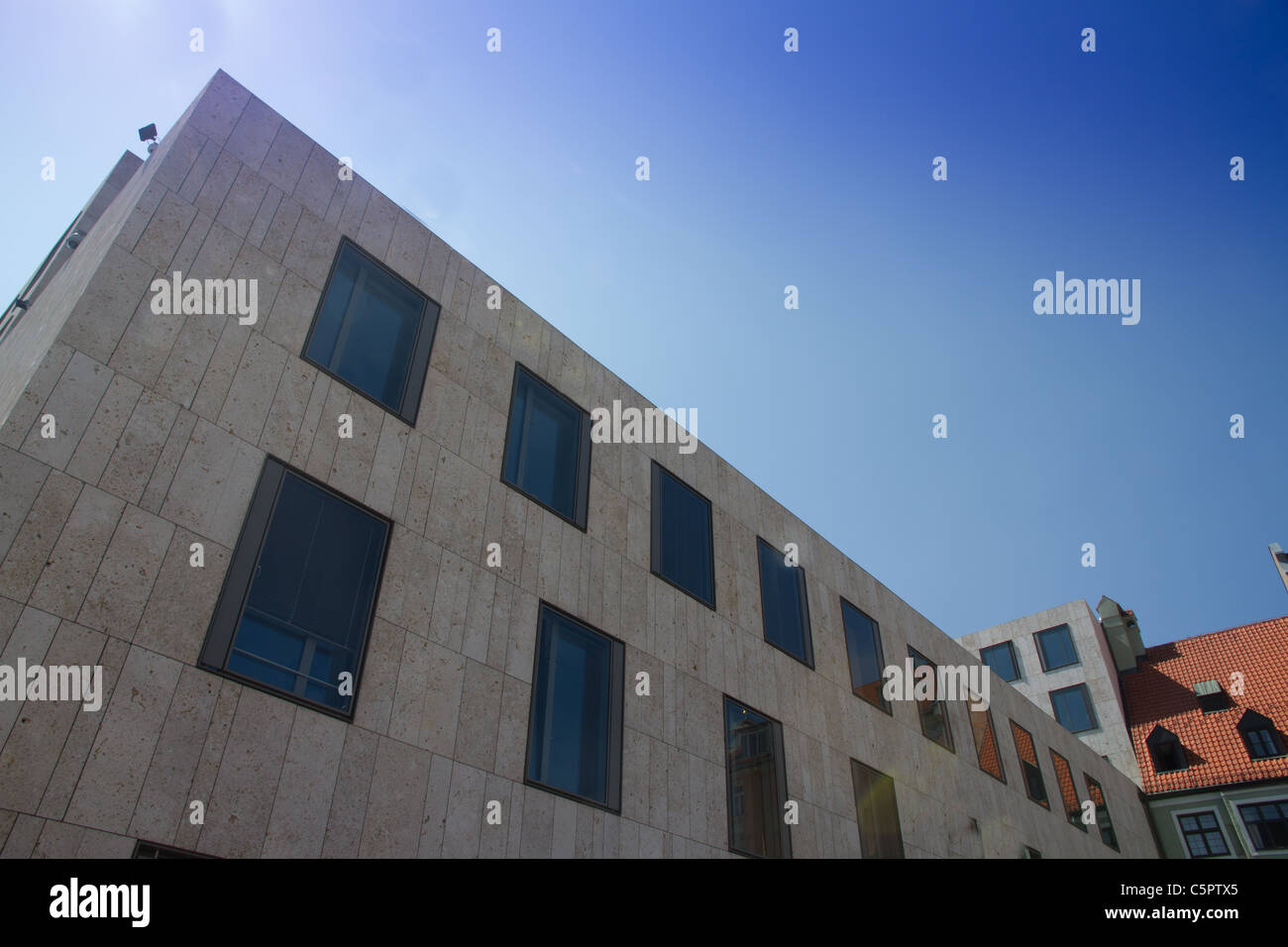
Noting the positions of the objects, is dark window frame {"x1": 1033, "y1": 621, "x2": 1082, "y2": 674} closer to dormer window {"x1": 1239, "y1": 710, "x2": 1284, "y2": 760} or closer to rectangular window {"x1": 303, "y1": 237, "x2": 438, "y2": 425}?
dormer window {"x1": 1239, "y1": 710, "x2": 1284, "y2": 760}

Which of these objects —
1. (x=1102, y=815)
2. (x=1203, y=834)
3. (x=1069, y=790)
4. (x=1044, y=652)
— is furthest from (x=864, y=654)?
(x=1044, y=652)

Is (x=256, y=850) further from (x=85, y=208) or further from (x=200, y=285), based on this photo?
(x=85, y=208)

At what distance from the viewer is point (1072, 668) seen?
136ft

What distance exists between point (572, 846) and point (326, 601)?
4468 millimetres

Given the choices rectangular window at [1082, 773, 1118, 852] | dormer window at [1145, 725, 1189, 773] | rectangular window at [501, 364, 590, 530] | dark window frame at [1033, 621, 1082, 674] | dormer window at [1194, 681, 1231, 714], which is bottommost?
rectangular window at [1082, 773, 1118, 852]

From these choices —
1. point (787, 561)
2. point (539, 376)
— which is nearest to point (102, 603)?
point (539, 376)

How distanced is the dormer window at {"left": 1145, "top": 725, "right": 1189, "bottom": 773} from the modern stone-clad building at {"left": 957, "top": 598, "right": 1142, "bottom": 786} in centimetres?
83

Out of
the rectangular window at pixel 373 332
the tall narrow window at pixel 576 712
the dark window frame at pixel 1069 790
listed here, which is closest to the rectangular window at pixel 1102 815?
the dark window frame at pixel 1069 790

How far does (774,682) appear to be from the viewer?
1625cm

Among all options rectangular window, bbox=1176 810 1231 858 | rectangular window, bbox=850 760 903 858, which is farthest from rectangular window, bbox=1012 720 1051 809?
rectangular window, bbox=1176 810 1231 858

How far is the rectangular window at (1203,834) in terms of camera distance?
3441cm

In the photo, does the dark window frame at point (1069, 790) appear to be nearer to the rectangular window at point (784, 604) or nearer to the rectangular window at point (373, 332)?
the rectangular window at point (784, 604)

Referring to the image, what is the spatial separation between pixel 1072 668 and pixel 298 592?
4105 cm

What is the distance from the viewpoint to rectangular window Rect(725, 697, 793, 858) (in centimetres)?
A: 1400
